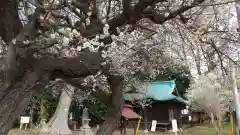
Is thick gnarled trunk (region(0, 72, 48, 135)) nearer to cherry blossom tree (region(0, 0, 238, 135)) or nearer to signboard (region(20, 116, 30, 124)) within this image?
cherry blossom tree (region(0, 0, 238, 135))

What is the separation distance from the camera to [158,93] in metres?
25.7

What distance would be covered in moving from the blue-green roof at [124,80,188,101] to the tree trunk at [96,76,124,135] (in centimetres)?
1582

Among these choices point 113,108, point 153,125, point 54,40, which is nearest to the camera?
point 54,40

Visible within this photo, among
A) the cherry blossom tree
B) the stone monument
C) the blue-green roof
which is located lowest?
the stone monument

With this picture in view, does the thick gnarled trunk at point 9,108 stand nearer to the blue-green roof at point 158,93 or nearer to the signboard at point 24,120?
the signboard at point 24,120

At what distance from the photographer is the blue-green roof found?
80.4ft

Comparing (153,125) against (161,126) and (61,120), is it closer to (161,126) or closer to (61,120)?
(161,126)

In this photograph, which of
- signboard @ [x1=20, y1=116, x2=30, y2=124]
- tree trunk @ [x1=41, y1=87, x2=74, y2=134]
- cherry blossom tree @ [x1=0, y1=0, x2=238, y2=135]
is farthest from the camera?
signboard @ [x1=20, y1=116, x2=30, y2=124]

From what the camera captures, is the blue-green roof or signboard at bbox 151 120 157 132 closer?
signboard at bbox 151 120 157 132

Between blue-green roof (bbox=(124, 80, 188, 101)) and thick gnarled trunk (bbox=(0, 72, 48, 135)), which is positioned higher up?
blue-green roof (bbox=(124, 80, 188, 101))

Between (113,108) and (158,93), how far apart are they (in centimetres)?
1789

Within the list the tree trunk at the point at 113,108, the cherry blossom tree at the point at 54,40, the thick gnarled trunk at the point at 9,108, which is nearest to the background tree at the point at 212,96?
the tree trunk at the point at 113,108

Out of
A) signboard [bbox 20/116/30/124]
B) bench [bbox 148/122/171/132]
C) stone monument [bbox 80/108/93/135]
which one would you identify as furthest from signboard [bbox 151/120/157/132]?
signboard [bbox 20/116/30/124]

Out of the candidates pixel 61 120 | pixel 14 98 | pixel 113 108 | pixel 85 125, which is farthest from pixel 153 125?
pixel 14 98
